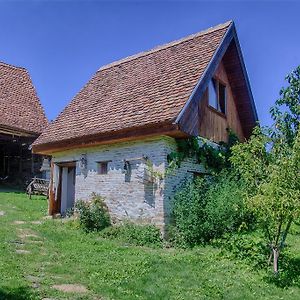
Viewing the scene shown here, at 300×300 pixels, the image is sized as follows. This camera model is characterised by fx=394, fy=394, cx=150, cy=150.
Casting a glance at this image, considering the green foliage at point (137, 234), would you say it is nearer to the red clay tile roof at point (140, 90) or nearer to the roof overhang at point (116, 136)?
the roof overhang at point (116, 136)

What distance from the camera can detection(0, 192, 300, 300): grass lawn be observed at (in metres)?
5.64

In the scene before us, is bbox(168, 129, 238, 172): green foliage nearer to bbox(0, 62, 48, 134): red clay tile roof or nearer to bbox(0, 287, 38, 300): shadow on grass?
bbox(0, 287, 38, 300): shadow on grass

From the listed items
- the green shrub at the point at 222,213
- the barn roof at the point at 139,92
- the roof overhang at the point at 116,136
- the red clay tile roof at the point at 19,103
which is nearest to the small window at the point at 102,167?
the roof overhang at the point at 116,136

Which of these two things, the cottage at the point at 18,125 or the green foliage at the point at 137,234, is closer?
the green foliage at the point at 137,234

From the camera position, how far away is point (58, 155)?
43.6 feet

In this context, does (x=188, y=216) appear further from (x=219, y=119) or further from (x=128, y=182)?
(x=219, y=119)

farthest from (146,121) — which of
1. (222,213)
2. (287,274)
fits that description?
(287,274)

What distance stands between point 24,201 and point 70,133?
4901 mm

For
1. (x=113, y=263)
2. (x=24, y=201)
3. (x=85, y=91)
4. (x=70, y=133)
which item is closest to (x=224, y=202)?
(x=113, y=263)

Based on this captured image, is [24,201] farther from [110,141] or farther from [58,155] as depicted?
[110,141]

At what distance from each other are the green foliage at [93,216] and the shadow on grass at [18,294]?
504cm

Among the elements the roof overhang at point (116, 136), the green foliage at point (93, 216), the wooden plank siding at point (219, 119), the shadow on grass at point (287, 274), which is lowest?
the shadow on grass at point (287, 274)

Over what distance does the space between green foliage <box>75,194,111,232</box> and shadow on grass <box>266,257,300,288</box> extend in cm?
491

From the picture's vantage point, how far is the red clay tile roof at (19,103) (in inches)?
777
